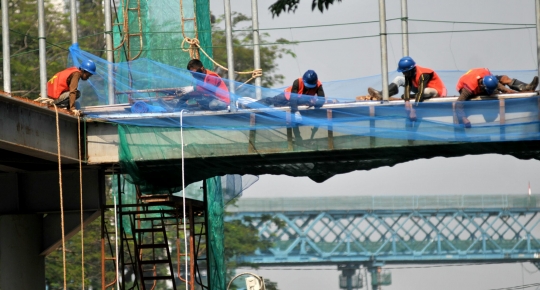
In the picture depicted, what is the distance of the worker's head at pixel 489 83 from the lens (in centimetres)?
1791

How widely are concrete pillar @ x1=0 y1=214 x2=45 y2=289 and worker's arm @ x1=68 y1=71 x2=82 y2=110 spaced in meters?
3.28

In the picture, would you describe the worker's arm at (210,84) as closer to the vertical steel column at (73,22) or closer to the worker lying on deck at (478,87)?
the vertical steel column at (73,22)

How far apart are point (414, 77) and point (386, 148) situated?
4.53ft

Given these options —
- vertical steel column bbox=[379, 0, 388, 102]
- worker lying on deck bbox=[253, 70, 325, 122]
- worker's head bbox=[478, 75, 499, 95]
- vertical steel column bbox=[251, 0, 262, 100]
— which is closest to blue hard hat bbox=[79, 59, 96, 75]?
worker lying on deck bbox=[253, 70, 325, 122]

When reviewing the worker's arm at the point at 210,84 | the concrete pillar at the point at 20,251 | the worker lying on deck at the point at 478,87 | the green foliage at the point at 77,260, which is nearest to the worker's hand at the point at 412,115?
the worker lying on deck at the point at 478,87

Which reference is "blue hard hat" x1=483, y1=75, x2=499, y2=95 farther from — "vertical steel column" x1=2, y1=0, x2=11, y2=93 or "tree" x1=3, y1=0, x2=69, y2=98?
"tree" x1=3, y1=0, x2=69, y2=98

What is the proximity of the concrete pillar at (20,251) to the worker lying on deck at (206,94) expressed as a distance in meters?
4.59

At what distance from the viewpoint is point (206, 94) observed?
1878cm

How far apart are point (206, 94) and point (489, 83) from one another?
4740 mm

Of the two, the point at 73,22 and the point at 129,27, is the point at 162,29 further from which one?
the point at 73,22

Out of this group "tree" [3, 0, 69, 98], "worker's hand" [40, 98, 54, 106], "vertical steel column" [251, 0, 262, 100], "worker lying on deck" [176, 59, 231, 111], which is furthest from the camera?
"tree" [3, 0, 69, 98]

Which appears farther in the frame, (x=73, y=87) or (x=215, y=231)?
(x=215, y=231)

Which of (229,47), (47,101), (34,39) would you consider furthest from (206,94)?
(34,39)

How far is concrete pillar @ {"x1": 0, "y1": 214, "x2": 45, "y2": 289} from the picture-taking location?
69.6 ft
